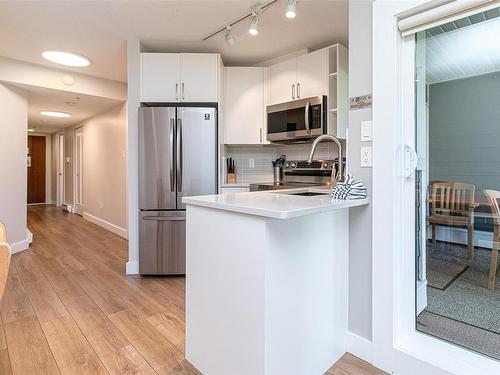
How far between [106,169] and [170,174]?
2982 mm

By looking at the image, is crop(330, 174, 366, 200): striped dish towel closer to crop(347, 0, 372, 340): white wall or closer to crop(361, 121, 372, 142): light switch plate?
crop(347, 0, 372, 340): white wall

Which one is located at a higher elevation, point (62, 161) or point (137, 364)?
point (62, 161)

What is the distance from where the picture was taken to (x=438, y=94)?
167cm

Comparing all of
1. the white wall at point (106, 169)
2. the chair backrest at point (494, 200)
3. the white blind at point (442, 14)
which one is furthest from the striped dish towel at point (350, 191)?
the white wall at point (106, 169)

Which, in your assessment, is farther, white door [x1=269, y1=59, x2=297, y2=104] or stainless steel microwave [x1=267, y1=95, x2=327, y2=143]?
white door [x1=269, y1=59, x2=297, y2=104]

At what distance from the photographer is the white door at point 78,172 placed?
22.4ft

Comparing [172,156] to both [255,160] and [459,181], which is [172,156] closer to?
[255,160]

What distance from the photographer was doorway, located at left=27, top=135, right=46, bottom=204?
874 cm

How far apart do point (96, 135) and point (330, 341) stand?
18.8ft

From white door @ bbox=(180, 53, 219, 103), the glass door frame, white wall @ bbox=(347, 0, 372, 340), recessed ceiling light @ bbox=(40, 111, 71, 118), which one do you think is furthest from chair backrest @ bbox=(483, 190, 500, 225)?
recessed ceiling light @ bbox=(40, 111, 71, 118)

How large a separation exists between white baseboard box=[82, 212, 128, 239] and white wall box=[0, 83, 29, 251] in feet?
3.97

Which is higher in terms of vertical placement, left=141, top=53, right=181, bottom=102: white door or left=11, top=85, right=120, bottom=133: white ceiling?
left=11, top=85, right=120, bottom=133: white ceiling

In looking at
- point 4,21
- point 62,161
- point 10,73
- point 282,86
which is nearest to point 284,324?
point 282,86

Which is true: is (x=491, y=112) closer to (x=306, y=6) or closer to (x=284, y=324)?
(x=284, y=324)
